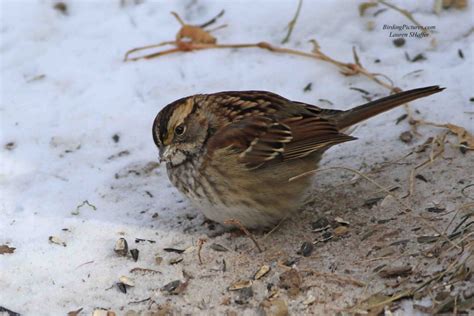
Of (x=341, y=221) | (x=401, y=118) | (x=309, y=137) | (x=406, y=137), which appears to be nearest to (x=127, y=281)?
(x=341, y=221)

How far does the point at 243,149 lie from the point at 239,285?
0.75 metres

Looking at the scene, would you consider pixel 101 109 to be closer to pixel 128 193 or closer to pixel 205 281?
pixel 128 193

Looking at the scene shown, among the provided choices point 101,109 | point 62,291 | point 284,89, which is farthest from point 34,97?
point 62,291

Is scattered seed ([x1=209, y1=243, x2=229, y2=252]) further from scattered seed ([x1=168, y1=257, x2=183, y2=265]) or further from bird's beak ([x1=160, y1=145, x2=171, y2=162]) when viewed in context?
bird's beak ([x1=160, y1=145, x2=171, y2=162])

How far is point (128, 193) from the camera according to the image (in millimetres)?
4855

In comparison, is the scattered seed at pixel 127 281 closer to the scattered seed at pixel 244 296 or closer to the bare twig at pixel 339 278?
the scattered seed at pixel 244 296

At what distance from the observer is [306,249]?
13.8ft

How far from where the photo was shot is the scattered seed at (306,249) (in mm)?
4180

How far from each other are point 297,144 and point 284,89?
3.41 feet

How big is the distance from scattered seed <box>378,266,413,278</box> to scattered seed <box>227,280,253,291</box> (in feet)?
1.87

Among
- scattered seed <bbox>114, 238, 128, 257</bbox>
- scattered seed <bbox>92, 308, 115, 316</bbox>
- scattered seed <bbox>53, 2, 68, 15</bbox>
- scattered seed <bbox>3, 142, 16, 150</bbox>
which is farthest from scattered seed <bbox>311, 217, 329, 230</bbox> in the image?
scattered seed <bbox>53, 2, 68, 15</bbox>

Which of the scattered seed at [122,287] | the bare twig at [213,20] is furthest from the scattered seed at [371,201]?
the bare twig at [213,20]

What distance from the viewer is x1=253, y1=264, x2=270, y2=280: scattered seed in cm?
405

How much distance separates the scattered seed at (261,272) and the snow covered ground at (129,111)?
67 mm
